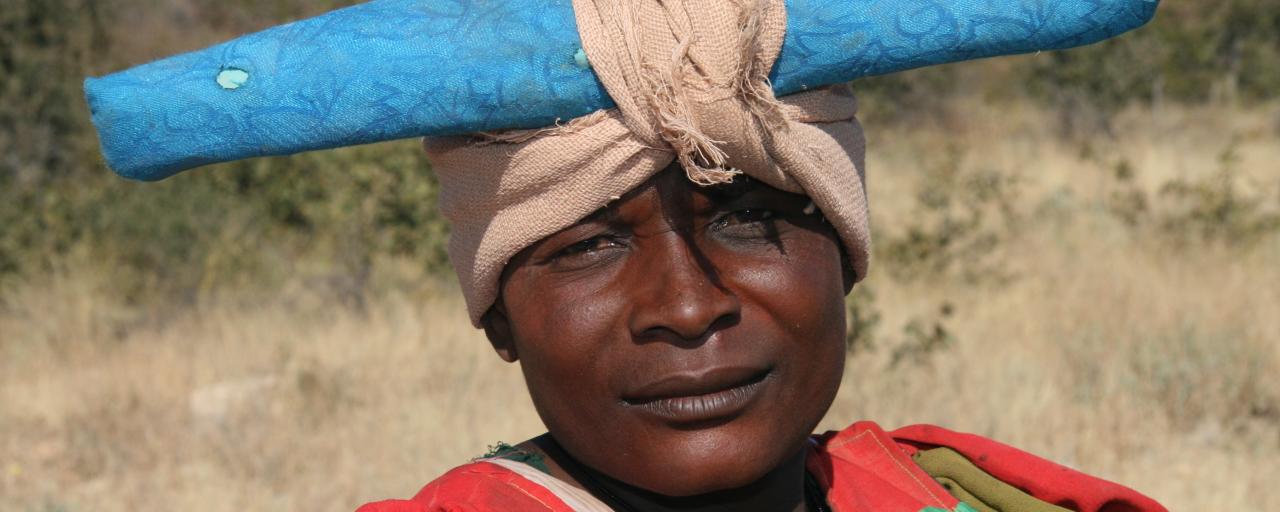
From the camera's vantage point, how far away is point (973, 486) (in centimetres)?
220

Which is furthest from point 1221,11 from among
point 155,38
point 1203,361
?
point 155,38

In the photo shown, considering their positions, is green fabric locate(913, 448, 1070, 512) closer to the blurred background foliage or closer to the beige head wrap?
the beige head wrap

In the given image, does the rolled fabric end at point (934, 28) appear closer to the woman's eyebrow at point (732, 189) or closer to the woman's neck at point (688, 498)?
the woman's eyebrow at point (732, 189)

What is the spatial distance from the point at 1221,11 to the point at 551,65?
1627cm

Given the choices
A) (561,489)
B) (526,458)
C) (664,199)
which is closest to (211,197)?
(526,458)

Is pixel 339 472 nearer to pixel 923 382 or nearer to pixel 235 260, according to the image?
pixel 923 382

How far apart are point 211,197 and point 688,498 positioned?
24.7 ft

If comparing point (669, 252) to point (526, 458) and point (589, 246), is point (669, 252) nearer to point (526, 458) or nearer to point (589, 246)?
point (589, 246)

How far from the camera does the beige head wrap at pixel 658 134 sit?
5.31ft

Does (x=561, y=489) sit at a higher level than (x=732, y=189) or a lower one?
lower

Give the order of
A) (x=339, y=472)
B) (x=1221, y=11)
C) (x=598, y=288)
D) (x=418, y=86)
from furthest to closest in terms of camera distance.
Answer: (x=1221, y=11) < (x=339, y=472) < (x=598, y=288) < (x=418, y=86)

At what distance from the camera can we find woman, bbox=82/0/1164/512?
5.34ft

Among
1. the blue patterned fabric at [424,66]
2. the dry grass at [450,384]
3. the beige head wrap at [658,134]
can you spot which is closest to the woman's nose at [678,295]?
the beige head wrap at [658,134]

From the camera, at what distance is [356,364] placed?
614 cm
